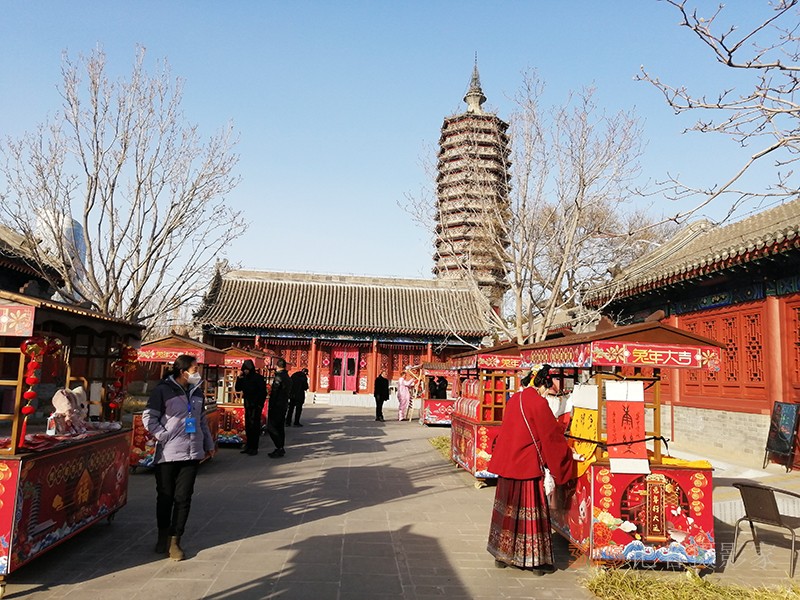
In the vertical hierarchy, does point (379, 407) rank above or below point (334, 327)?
below

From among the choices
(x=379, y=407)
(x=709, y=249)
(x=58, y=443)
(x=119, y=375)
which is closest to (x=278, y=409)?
(x=119, y=375)

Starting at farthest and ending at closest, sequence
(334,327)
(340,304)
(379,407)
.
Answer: (340,304)
(334,327)
(379,407)

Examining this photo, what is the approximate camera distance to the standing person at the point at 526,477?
4527mm

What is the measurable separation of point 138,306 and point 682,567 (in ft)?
33.8

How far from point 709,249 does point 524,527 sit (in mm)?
9066

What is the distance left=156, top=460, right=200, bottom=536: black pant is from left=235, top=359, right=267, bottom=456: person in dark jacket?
5.09m

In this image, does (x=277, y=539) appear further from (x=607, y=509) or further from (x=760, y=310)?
(x=760, y=310)

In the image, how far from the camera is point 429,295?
3081 cm

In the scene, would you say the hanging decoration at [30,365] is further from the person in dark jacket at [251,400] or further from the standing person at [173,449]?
the person in dark jacket at [251,400]

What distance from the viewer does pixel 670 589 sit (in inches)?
162

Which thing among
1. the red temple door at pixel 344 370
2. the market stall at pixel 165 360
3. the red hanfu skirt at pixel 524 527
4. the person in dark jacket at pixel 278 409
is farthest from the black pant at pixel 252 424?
the red temple door at pixel 344 370

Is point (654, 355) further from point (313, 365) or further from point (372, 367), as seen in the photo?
point (313, 365)

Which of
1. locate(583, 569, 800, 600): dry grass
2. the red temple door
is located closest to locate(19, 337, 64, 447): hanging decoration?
locate(583, 569, 800, 600): dry grass

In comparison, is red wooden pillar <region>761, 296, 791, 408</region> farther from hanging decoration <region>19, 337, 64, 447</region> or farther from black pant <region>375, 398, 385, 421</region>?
black pant <region>375, 398, 385, 421</region>
